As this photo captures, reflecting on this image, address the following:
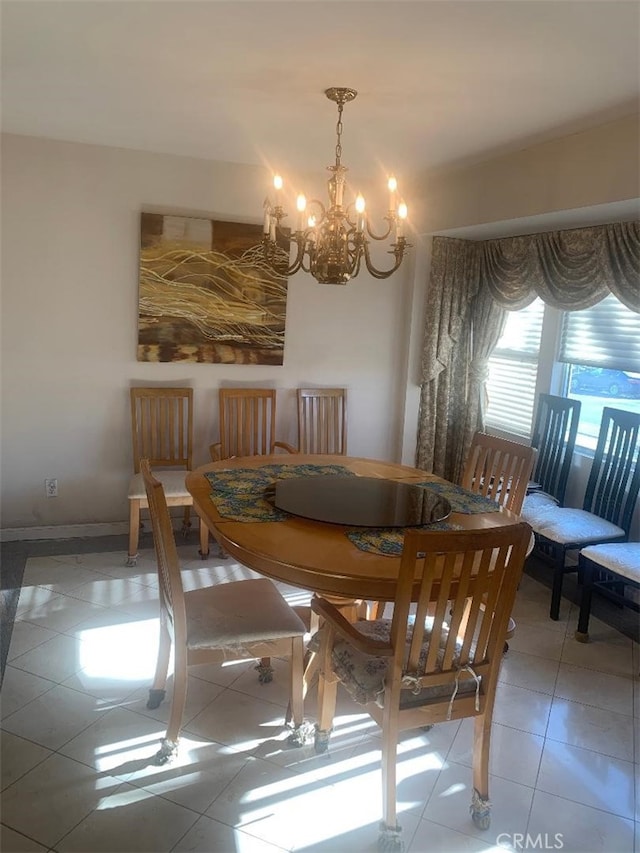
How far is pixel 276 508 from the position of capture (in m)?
2.39

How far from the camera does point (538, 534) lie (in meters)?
3.45

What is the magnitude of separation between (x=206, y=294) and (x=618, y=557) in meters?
2.82

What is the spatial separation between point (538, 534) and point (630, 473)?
0.59 metres

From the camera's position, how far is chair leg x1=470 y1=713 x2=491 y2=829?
196cm

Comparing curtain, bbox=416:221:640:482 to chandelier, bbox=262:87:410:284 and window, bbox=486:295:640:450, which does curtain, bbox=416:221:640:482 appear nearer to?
window, bbox=486:295:640:450

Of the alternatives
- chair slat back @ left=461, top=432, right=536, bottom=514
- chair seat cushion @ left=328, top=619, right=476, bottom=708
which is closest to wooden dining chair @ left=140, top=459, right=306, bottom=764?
chair seat cushion @ left=328, top=619, right=476, bottom=708

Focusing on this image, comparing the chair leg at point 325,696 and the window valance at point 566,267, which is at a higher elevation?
the window valance at point 566,267

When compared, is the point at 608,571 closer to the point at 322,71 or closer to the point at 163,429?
the point at 322,71

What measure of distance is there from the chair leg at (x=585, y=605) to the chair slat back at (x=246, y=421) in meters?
2.08

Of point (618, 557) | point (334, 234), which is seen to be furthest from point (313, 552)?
point (618, 557)

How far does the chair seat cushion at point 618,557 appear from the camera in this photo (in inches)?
112

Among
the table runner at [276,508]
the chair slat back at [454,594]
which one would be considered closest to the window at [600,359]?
the table runner at [276,508]

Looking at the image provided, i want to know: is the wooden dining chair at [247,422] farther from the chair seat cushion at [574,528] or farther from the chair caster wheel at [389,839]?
the chair caster wheel at [389,839]

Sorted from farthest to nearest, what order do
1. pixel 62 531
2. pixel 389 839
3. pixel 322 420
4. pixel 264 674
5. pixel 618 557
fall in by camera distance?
pixel 322 420
pixel 62 531
pixel 618 557
pixel 264 674
pixel 389 839
